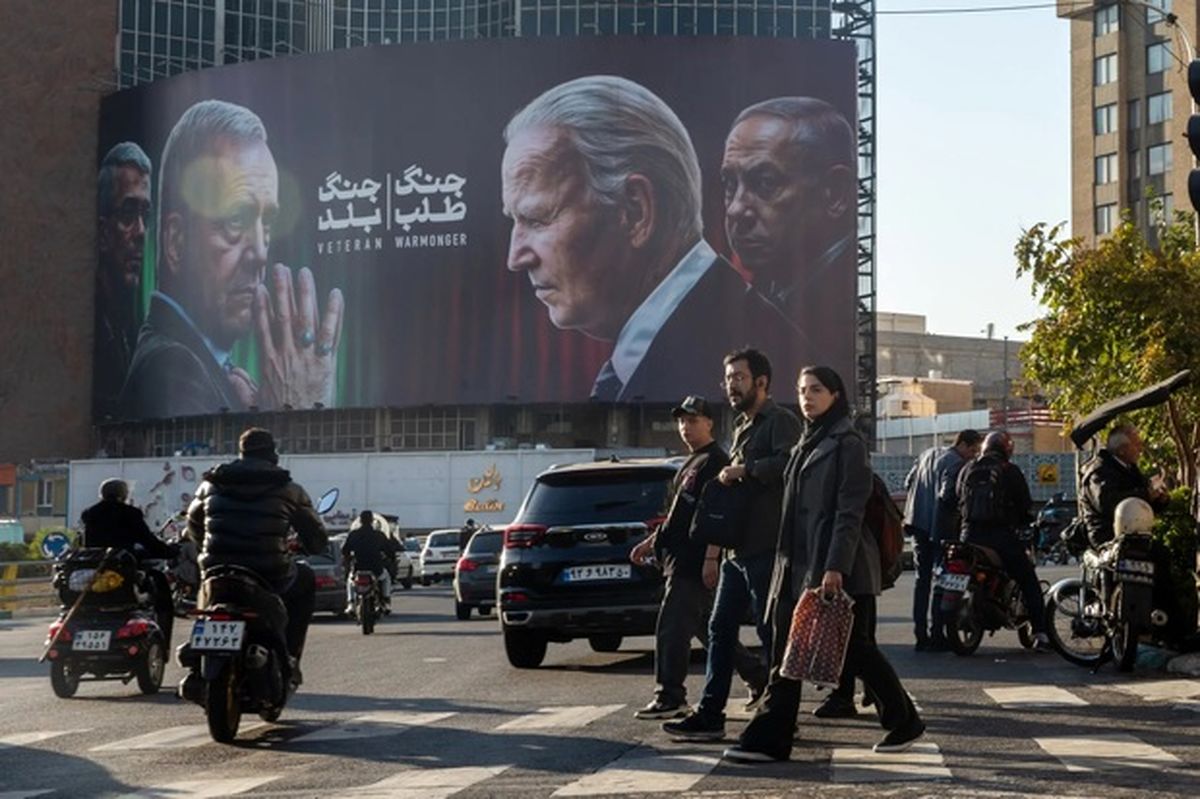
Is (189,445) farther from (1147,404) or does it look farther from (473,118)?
(1147,404)

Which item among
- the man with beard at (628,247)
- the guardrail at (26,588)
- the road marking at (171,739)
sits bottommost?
the guardrail at (26,588)

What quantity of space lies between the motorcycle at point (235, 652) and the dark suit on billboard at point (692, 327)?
232ft

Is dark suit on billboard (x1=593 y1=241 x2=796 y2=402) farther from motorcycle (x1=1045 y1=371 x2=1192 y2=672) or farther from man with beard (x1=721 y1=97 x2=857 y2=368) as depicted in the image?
motorcycle (x1=1045 y1=371 x2=1192 y2=672)

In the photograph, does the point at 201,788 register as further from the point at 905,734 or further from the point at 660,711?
the point at 660,711

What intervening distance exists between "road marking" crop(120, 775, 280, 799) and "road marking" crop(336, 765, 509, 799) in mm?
484

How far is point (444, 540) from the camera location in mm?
52062

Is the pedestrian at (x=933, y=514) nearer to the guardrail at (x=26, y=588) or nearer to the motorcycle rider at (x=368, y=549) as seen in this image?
the motorcycle rider at (x=368, y=549)

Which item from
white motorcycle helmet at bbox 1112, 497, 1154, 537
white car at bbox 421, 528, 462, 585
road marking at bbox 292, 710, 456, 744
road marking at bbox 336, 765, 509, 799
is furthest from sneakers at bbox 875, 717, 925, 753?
white car at bbox 421, 528, 462, 585

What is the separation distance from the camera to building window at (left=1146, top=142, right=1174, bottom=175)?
83.2 m

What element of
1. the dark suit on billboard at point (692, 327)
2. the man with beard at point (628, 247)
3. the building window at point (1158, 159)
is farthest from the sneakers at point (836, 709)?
the building window at point (1158, 159)

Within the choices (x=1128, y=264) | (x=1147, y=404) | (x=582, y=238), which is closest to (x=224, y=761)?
(x=1147, y=404)

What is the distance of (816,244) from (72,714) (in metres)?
71.5

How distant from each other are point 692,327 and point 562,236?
6.05m

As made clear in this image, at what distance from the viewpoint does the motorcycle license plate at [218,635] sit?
1076cm
